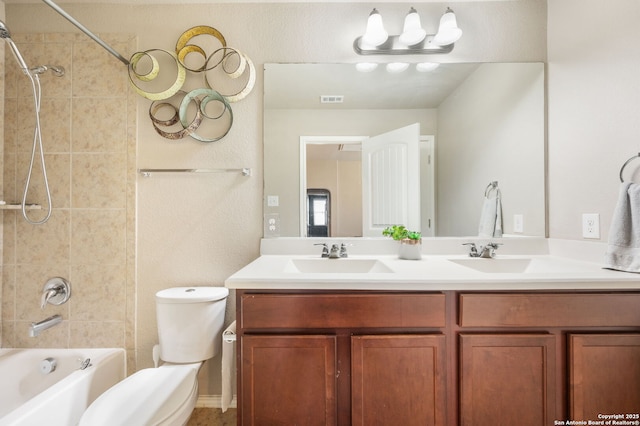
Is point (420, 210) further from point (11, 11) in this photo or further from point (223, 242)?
point (11, 11)

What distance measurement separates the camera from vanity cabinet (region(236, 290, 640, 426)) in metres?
1.01

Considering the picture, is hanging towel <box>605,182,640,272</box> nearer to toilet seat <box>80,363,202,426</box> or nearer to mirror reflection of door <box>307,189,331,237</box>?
mirror reflection of door <box>307,189,331,237</box>

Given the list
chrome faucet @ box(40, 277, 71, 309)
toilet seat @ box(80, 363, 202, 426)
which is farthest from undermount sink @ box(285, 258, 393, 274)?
chrome faucet @ box(40, 277, 71, 309)

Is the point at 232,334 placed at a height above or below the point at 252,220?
below

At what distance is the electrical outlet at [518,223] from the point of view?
5.45 feet

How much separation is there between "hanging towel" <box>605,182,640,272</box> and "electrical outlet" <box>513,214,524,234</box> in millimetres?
468

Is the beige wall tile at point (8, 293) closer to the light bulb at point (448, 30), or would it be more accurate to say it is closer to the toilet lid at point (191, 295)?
the toilet lid at point (191, 295)

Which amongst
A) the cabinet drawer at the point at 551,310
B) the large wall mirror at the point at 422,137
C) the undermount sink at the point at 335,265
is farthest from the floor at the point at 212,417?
the cabinet drawer at the point at 551,310

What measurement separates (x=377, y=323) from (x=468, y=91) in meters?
1.46

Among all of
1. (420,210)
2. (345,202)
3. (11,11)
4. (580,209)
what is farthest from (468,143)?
(11,11)

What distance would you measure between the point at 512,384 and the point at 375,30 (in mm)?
1760

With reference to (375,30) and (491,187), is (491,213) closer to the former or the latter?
(491,187)

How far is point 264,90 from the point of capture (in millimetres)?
1685

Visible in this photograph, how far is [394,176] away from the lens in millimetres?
1669
